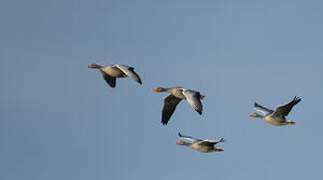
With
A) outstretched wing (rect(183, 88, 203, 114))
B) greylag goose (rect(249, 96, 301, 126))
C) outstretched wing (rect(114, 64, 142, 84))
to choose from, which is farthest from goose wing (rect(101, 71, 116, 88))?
greylag goose (rect(249, 96, 301, 126))

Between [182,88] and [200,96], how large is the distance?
1.31m

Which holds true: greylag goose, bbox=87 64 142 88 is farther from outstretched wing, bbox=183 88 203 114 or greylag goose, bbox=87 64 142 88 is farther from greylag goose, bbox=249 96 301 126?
greylag goose, bbox=249 96 301 126

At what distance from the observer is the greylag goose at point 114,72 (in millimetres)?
49531

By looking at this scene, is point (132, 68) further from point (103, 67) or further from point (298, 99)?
point (298, 99)

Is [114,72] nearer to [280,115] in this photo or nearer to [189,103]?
[189,103]

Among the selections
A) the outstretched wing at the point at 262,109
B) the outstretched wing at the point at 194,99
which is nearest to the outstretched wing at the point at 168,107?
the outstretched wing at the point at 194,99

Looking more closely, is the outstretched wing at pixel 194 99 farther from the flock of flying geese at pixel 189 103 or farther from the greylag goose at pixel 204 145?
the greylag goose at pixel 204 145

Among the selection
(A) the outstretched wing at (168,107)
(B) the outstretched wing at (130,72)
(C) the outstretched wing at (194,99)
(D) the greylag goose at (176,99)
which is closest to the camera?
(C) the outstretched wing at (194,99)

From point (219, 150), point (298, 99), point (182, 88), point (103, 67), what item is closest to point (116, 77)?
point (103, 67)

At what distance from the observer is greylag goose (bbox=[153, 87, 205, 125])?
47.3 m

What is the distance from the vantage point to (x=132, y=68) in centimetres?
5053

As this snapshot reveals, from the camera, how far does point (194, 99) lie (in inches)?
1893

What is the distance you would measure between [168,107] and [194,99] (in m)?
7.40

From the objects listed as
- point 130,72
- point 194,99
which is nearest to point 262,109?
point 194,99
